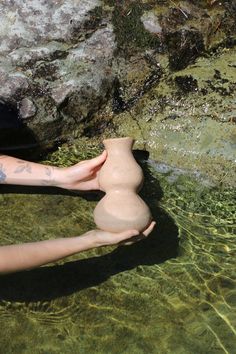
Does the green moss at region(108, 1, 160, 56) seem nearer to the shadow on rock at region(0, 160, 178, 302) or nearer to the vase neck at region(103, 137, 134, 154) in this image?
the vase neck at region(103, 137, 134, 154)

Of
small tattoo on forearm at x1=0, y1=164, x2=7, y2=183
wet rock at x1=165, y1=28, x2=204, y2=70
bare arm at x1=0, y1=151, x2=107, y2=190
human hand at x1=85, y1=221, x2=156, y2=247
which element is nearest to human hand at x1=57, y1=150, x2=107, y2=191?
bare arm at x1=0, y1=151, x2=107, y2=190

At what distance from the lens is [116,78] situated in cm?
432

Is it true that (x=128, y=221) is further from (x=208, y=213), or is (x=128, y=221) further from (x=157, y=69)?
(x=157, y=69)

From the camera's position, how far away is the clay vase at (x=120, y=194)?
10.3 ft

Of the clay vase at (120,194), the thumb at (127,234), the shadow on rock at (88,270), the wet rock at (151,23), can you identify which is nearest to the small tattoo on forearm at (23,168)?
the clay vase at (120,194)

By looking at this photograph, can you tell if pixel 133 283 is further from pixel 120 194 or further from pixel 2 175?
pixel 2 175

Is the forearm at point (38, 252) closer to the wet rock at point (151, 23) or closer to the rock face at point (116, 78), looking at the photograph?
the rock face at point (116, 78)

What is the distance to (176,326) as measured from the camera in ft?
10.2

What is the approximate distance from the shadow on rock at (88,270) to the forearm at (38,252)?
0.21 m

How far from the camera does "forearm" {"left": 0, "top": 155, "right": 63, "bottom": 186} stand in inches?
150

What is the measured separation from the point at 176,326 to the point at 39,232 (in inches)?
42.5

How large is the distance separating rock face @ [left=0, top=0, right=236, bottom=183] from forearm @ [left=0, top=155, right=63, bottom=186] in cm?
45

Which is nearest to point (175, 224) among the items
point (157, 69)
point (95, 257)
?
point (95, 257)

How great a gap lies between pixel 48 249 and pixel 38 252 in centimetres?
6
